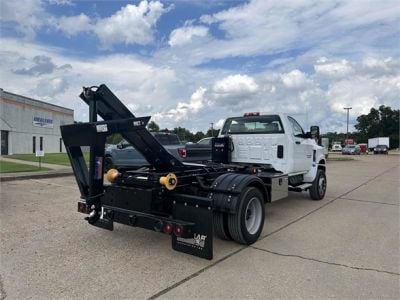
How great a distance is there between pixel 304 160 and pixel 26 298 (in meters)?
6.65

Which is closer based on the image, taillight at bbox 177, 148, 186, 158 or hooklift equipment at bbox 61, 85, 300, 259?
hooklift equipment at bbox 61, 85, 300, 259

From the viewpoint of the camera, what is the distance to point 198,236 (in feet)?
14.7

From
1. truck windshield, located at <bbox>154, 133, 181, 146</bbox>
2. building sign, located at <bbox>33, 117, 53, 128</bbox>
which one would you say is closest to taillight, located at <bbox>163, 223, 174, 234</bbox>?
truck windshield, located at <bbox>154, 133, 181, 146</bbox>

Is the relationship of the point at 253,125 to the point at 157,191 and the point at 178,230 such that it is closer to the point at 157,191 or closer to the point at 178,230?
the point at 157,191

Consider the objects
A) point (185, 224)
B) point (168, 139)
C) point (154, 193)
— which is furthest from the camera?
point (168, 139)

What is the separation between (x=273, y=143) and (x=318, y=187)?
2499 millimetres

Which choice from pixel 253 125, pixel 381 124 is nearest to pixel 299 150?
pixel 253 125

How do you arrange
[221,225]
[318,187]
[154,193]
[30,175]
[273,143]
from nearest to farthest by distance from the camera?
1. [154,193]
2. [221,225]
3. [273,143]
4. [318,187]
5. [30,175]

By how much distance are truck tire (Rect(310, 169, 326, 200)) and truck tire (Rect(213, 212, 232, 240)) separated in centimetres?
474

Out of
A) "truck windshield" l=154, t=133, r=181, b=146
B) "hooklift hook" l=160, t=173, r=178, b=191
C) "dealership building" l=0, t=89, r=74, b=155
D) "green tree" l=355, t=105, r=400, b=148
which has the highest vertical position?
"green tree" l=355, t=105, r=400, b=148

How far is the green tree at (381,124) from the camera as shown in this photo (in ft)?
358

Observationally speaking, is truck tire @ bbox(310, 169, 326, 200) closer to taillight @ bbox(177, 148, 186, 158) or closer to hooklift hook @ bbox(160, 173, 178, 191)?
taillight @ bbox(177, 148, 186, 158)

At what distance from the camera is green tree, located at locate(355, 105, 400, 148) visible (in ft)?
358

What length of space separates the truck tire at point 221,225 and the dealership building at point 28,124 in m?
39.2
